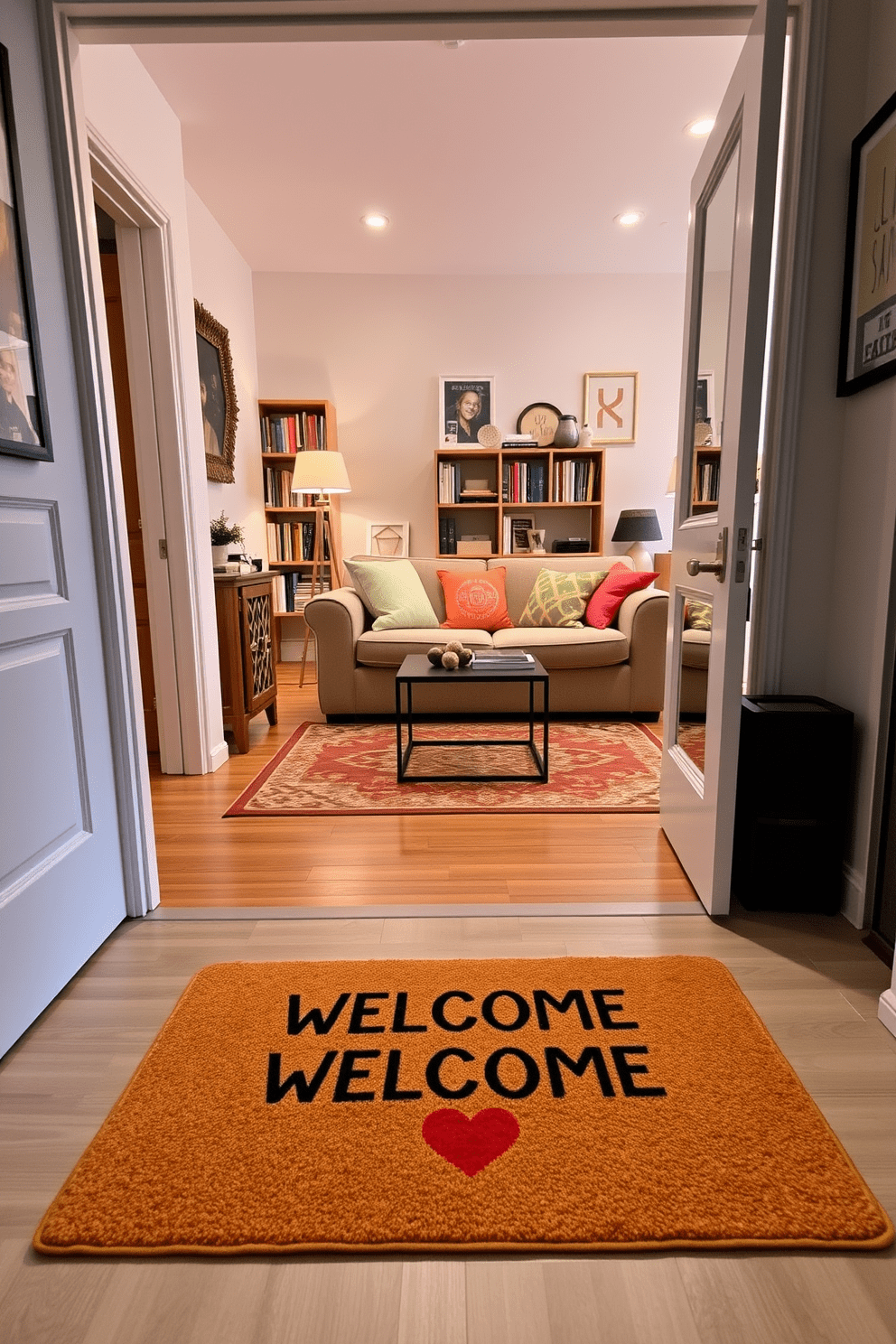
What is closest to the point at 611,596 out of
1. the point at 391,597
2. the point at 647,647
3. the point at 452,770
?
the point at 647,647

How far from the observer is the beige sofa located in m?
3.73

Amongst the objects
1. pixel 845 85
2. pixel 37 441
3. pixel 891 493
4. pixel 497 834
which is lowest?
pixel 497 834

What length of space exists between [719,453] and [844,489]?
1.08 ft

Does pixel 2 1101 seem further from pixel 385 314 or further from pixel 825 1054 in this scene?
pixel 385 314

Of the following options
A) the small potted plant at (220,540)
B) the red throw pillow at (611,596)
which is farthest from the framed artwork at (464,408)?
the small potted plant at (220,540)

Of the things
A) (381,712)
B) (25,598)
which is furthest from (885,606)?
(381,712)

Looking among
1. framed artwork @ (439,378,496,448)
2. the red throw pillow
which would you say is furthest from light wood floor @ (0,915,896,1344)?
framed artwork @ (439,378,496,448)

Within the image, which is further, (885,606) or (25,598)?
(885,606)

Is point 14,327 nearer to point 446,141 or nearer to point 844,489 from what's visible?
point 844,489

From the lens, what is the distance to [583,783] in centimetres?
285

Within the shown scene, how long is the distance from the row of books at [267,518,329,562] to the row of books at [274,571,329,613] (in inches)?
6.1

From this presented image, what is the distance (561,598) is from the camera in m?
4.18

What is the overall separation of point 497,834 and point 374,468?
3.81 meters

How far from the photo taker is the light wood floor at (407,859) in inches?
77.9
